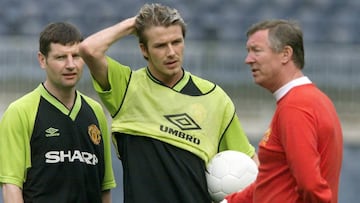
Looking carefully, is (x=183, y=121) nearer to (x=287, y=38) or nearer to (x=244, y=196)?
(x=244, y=196)

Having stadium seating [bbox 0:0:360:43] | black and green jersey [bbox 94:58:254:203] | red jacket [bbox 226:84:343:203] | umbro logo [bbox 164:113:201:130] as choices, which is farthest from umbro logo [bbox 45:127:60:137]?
stadium seating [bbox 0:0:360:43]

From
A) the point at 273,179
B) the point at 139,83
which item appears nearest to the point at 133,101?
the point at 139,83

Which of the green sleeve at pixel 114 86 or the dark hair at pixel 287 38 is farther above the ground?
the dark hair at pixel 287 38

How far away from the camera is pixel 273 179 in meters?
4.51

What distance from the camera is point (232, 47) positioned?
11.3m

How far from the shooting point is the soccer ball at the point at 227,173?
5.12 metres

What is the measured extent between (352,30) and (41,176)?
285 inches

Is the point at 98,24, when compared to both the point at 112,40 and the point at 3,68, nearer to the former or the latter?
the point at 3,68

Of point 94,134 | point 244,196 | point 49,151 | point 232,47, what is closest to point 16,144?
point 49,151

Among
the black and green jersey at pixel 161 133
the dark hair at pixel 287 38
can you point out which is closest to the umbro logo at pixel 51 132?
the black and green jersey at pixel 161 133

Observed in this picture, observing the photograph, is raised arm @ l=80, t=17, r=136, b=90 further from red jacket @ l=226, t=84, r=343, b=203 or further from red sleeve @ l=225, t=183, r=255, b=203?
red jacket @ l=226, t=84, r=343, b=203

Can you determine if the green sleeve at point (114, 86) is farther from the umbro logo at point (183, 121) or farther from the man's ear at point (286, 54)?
the man's ear at point (286, 54)

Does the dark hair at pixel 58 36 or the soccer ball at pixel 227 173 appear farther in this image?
the dark hair at pixel 58 36

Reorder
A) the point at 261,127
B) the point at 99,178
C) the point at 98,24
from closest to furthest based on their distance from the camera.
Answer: the point at 99,178 → the point at 261,127 → the point at 98,24
